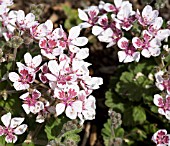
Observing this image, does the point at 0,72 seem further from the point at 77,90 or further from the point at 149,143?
the point at 149,143

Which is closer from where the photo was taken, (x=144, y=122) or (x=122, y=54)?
(x=122, y=54)

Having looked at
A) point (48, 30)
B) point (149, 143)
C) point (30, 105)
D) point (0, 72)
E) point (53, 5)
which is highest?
point (53, 5)

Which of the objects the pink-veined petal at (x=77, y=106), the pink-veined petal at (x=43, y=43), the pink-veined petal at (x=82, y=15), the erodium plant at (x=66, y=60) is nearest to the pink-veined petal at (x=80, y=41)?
the erodium plant at (x=66, y=60)

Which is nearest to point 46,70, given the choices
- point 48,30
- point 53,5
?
point 48,30

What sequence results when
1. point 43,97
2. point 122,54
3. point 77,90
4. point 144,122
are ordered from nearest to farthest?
point 77,90 → point 43,97 → point 122,54 → point 144,122

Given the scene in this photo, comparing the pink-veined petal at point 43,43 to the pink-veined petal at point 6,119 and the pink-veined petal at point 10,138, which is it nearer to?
the pink-veined petal at point 6,119

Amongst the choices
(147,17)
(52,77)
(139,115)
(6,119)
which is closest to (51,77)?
(52,77)

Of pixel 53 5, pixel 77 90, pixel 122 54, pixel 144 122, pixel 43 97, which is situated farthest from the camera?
pixel 53 5
